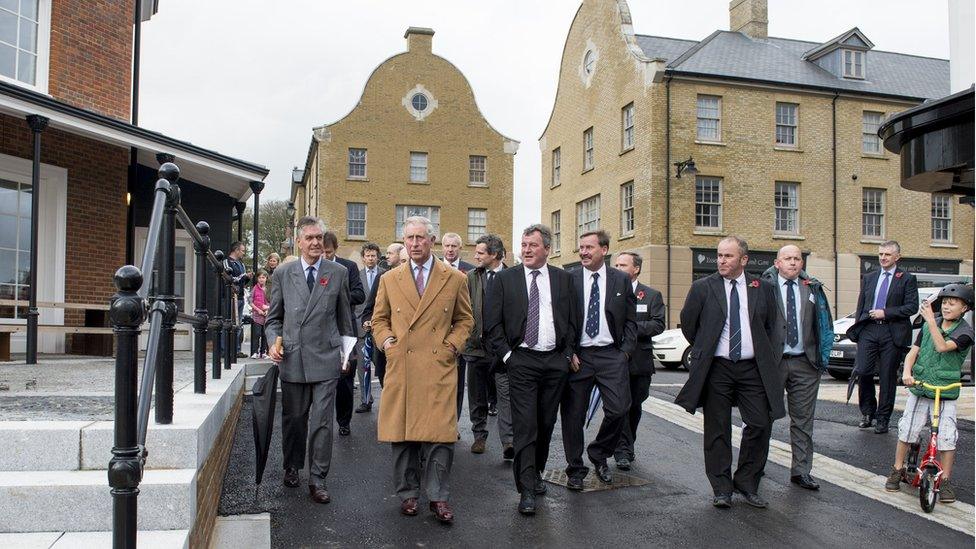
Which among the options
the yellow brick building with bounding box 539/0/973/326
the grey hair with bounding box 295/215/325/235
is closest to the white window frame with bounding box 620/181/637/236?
the yellow brick building with bounding box 539/0/973/326

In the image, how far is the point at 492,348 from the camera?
234 inches

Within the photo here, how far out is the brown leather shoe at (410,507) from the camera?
5270 mm

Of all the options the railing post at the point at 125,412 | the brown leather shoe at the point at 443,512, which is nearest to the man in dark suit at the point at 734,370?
the brown leather shoe at the point at 443,512

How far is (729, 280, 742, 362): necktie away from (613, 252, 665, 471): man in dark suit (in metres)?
1.01

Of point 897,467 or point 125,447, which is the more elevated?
point 125,447

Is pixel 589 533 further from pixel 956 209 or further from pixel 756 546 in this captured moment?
pixel 956 209

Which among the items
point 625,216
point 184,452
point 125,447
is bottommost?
point 184,452

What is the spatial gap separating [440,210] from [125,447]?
35494 mm

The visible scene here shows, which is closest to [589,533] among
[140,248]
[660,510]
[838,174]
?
[660,510]

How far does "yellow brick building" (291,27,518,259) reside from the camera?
37.0 m

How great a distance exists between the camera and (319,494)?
216 inches

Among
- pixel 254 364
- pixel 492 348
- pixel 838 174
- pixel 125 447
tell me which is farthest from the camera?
pixel 838 174

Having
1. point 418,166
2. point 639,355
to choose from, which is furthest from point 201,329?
point 418,166

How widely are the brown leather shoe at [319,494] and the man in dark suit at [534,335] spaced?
134 cm
